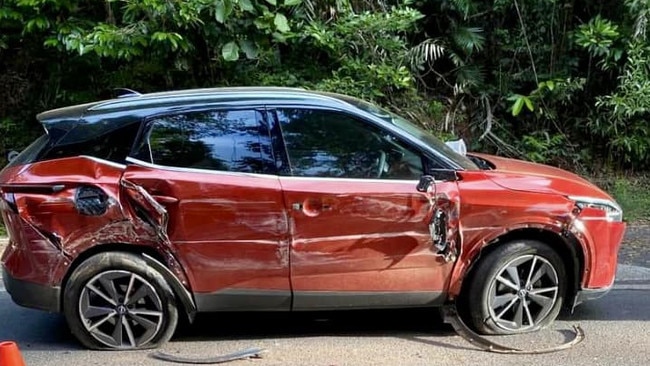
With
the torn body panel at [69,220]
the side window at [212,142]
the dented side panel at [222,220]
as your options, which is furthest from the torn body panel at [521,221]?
the torn body panel at [69,220]

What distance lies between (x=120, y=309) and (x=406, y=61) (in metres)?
5.99

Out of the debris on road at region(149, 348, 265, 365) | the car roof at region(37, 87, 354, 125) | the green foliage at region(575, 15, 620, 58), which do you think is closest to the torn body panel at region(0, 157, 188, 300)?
the car roof at region(37, 87, 354, 125)

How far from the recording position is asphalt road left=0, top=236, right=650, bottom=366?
4445 millimetres

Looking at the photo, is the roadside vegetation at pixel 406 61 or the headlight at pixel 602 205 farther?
the roadside vegetation at pixel 406 61

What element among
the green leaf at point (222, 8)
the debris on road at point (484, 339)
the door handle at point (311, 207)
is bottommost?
the debris on road at point (484, 339)

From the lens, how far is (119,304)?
4602 millimetres

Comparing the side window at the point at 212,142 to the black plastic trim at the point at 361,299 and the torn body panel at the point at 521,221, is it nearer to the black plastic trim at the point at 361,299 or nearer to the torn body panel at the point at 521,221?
the black plastic trim at the point at 361,299

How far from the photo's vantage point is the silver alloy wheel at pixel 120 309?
15.0ft

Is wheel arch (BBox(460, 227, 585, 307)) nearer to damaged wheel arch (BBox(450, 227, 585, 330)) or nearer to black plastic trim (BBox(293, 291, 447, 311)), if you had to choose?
damaged wheel arch (BBox(450, 227, 585, 330))

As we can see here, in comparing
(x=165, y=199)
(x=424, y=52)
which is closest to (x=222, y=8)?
(x=424, y=52)

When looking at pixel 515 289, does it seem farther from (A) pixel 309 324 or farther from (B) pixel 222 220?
(B) pixel 222 220

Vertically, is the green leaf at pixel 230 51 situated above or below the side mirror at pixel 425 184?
above

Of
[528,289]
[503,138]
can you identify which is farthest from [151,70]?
[528,289]

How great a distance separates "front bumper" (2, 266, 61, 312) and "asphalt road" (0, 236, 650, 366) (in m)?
0.33
